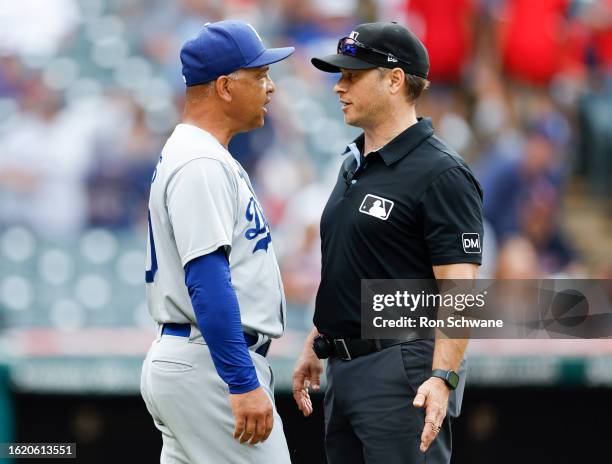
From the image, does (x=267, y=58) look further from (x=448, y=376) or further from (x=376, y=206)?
(x=448, y=376)

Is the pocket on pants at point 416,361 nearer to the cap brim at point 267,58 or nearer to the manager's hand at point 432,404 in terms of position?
the manager's hand at point 432,404

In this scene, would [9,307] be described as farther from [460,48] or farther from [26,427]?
[460,48]

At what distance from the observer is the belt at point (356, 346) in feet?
9.91

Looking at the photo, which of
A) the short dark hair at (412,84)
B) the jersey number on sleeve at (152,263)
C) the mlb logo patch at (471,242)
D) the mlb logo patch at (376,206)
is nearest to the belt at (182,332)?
the jersey number on sleeve at (152,263)

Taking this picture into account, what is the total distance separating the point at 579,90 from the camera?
7141 mm

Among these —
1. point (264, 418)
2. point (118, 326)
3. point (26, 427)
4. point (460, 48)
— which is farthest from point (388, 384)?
point (460, 48)

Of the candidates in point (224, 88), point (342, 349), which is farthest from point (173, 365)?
point (224, 88)

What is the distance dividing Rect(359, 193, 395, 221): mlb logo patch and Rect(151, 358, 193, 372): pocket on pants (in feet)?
2.19

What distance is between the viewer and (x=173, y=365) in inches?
113

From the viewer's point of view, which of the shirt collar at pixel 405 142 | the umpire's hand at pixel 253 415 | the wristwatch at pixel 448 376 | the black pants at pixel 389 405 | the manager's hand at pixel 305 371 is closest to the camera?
the umpire's hand at pixel 253 415

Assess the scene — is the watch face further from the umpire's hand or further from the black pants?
the umpire's hand

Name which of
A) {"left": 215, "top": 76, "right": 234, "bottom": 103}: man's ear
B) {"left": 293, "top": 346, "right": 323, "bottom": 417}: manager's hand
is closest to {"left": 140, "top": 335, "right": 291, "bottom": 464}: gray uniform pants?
{"left": 293, "top": 346, "right": 323, "bottom": 417}: manager's hand

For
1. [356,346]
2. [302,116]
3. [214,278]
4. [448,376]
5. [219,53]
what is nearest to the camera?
[214,278]

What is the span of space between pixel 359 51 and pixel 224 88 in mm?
431
